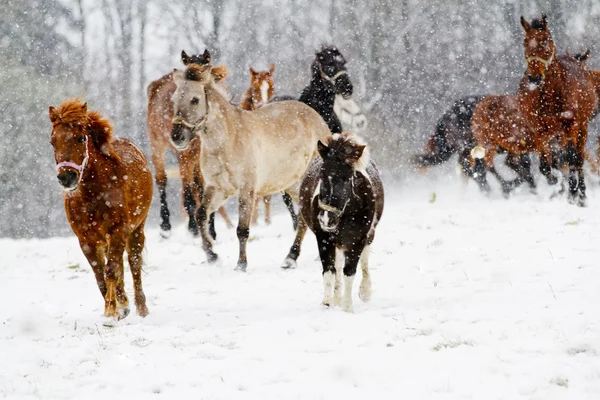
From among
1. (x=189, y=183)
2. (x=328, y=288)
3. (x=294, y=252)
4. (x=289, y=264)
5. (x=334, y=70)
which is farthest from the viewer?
(x=334, y=70)

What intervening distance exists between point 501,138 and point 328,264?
993cm

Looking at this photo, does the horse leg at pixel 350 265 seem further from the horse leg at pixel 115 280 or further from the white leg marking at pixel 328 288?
the horse leg at pixel 115 280

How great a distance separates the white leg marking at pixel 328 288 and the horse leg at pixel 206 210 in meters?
3.00

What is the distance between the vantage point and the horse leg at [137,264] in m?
6.01

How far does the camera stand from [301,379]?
4133 mm

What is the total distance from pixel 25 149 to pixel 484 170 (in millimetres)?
20198

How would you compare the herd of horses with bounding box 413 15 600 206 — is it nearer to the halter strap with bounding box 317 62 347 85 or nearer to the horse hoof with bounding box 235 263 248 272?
the halter strap with bounding box 317 62 347 85

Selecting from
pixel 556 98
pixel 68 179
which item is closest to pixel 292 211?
pixel 556 98

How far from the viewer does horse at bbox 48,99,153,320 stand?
5434 millimetres

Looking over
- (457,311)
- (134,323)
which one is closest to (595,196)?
(457,311)

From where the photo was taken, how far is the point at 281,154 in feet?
30.1

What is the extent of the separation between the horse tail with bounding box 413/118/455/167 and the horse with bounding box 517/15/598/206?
4041mm

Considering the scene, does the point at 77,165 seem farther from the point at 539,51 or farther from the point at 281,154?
the point at 539,51

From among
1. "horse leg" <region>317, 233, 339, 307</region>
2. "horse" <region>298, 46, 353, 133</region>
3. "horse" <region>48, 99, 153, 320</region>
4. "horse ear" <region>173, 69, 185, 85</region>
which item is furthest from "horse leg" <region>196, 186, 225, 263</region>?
"horse" <region>298, 46, 353, 133</region>
